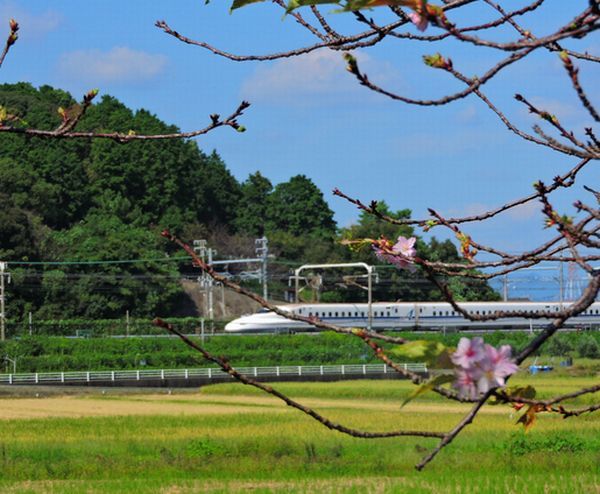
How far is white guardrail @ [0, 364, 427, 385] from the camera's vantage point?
4453cm

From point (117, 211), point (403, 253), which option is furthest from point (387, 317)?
point (403, 253)

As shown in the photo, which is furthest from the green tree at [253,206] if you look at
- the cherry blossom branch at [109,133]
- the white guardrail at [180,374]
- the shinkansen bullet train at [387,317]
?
the cherry blossom branch at [109,133]

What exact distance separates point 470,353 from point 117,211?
68.0 meters

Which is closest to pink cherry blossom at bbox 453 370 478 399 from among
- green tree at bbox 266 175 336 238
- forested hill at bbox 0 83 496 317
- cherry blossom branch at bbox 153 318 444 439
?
cherry blossom branch at bbox 153 318 444 439

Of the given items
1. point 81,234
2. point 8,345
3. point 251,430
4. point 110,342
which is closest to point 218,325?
point 81,234

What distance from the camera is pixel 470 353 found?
2.23 meters

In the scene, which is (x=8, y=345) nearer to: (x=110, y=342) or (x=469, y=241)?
(x=110, y=342)

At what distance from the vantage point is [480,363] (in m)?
2.25

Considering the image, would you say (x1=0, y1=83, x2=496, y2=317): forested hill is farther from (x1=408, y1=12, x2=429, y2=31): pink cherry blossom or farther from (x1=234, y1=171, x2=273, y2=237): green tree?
(x1=408, y1=12, x2=429, y2=31): pink cherry blossom

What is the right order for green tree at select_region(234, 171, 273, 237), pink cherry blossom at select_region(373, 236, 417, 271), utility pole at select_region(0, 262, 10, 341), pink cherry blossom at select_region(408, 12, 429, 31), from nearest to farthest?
pink cherry blossom at select_region(408, 12, 429, 31), pink cherry blossom at select_region(373, 236, 417, 271), utility pole at select_region(0, 262, 10, 341), green tree at select_region(234, 171, 273, 237)

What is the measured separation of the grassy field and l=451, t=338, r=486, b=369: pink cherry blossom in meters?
11.0

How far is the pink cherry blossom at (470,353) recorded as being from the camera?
7.32ft

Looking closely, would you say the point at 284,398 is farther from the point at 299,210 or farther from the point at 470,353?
the point at 299,210

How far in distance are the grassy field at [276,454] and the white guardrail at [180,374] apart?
38.0ft
